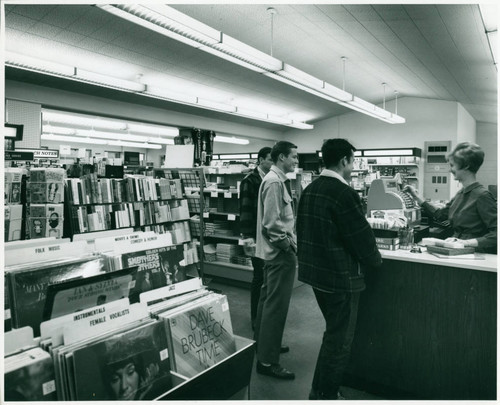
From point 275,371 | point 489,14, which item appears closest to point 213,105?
point 489,14

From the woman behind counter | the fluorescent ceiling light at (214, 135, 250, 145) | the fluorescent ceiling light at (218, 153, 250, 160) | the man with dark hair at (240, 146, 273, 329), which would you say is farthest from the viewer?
the fluorescent ceiling light at (218, 153, 250, 160)

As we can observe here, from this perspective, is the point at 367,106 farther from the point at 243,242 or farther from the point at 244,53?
the point at 243,242

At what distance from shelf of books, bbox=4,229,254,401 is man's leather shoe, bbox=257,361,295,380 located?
1.09 metres

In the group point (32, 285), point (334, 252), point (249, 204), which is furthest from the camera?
point (249, 204)

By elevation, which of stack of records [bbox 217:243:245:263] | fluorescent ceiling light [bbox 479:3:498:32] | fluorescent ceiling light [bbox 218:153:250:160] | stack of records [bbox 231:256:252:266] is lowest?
stack of records [bbox 231:256:252:266]

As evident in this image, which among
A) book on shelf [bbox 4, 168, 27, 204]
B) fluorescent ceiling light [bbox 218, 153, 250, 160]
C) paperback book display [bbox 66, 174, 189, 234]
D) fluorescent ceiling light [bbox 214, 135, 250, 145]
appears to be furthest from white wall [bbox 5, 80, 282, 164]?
book on shelf [bbox 4, 168, 27, 204]

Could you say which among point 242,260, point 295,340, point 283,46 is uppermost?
point 283,46

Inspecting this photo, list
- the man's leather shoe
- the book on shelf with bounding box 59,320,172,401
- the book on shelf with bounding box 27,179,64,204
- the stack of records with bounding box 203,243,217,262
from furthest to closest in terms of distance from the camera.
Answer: the stack of records with bounding box 203,243,217,262
the book on shelf with bounding box 27,179,64,204
the man's leather shoe
the book on shelf with bounding box 59,320,172,401

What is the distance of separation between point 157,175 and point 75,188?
1.75m

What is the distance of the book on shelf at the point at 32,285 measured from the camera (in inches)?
57.4

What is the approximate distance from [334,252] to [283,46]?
5849 mm

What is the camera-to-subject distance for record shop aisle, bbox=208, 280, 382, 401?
8.41ft

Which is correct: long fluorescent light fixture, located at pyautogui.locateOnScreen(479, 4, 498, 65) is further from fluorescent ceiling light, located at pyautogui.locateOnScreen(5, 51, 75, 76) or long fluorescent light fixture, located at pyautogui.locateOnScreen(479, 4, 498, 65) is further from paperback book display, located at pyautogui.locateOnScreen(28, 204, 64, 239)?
fluorescent ceiling light, located at pyautogui.locateOnScreen(5, 51, 75, 76)

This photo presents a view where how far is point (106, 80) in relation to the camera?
20.2 feet
